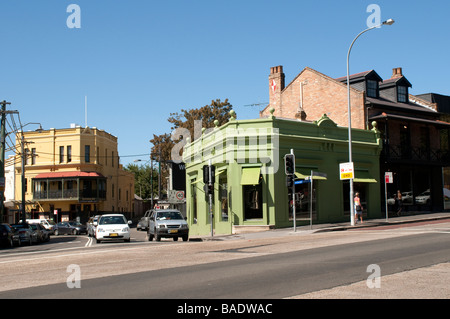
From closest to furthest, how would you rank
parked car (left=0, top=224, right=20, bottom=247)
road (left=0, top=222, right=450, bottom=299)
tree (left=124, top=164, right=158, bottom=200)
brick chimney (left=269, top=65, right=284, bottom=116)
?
road (left=0, top=222, right=450, bottom=299) → parked car (left=0, top=224, right=20, bottom=247) → brick chimney (left=269, top=65, right=284, bottom=116) → tree (left=124, top=164, right=158, bottom=200)

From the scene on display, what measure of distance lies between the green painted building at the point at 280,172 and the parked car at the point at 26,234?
11.2 metres

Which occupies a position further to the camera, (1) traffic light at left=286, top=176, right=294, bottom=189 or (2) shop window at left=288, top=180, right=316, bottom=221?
(2) shop window at left=288, top=180, right=316, bottom=221

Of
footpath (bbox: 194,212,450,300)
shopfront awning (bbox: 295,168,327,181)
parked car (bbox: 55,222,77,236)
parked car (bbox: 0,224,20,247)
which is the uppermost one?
shopfront awning (bbox: 295,168,327,181)

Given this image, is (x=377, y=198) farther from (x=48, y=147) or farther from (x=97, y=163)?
(x=48, y=147)

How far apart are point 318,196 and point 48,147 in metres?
42.5

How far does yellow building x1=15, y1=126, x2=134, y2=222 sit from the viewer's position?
204ft

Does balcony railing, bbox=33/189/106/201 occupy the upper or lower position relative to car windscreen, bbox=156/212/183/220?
upper

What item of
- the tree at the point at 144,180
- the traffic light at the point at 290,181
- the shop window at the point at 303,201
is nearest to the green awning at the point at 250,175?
the shop window at the point at 303,201

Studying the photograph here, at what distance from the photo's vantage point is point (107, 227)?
27.9 meters

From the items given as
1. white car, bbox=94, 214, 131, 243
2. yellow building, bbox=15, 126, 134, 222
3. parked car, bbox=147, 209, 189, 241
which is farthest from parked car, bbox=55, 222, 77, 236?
parked car, bbox=147, 209, 189, 241

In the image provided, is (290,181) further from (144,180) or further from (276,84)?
(144,180)

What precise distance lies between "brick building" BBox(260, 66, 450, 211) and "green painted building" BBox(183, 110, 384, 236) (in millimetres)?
2598

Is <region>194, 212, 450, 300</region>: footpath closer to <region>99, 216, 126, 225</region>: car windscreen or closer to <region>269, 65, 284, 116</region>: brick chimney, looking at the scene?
<region>99, 216, 126, 225</region>: car windscreen
